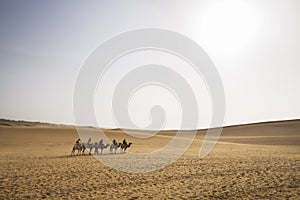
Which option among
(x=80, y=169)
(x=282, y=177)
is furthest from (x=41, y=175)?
(x=282, y=177)

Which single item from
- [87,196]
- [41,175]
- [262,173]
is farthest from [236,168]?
[41,175]

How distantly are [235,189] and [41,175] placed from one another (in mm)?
10596

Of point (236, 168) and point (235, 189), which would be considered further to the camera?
point (236, 168)

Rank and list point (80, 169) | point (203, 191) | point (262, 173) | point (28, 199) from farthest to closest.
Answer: point (80, 169)
point (262, 173)
point (203, 191)
point (28, 199)

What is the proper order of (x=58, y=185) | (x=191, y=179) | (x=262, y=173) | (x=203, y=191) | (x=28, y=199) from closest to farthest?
(x=28, y=199)
(x=203, y=191)
(x=58, y=185)
(x=191, y=179)
(x=262, y=173)

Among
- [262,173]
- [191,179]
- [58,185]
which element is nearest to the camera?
[58,185]

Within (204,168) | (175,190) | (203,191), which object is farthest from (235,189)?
(204,168)

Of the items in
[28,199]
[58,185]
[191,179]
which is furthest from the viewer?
[191,179]

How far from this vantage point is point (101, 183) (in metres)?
13.6

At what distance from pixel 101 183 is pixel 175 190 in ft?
12.7

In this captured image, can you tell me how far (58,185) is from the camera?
1294 cm

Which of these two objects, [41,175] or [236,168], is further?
[236,168]

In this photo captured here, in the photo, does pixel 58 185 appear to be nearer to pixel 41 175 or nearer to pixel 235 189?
pixel 41 175

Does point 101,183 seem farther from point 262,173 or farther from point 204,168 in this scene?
point 262,173
